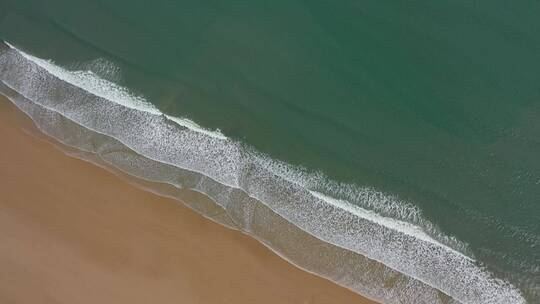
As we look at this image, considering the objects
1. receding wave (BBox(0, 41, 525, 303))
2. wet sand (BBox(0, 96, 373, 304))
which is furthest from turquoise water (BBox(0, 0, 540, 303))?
wet sand (BBox(0, 96, 373, 304))

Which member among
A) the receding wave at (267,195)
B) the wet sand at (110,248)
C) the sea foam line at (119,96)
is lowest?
the wet sand at (110,248)

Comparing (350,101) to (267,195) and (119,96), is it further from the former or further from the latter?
(119,96)

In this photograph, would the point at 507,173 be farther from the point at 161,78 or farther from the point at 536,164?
the point at 161,78

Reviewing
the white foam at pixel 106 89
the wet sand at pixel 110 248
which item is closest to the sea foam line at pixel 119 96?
the white foam at pixel 106 89

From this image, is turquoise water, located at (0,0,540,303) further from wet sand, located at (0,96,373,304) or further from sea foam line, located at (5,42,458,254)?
wet sand, located at (0,96,373,304)

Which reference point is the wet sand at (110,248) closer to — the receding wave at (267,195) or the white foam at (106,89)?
the receding wave at (267,195)

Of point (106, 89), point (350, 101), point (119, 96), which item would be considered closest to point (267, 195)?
point (350, 101)
